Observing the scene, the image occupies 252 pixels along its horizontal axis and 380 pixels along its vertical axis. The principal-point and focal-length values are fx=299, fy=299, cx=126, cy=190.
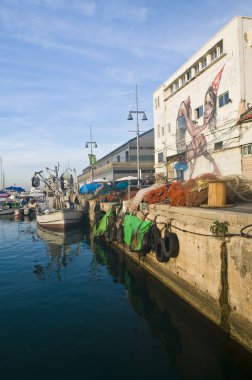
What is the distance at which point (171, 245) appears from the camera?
35.6ft

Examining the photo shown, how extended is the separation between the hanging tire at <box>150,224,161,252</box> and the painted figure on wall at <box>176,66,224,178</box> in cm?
1078

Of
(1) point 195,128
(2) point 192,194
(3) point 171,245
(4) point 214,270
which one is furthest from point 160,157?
(4) point 214,270

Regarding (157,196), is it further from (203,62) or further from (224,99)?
(203,62)

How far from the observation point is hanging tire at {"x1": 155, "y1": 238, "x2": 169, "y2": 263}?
11297 millimetres

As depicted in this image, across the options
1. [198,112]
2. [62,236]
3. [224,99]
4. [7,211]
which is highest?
[198,112]

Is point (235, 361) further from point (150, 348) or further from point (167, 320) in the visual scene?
point (167, 320)

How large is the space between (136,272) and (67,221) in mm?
15906

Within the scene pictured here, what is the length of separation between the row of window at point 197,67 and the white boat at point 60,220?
16183mm

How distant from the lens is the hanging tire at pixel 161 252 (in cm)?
1130

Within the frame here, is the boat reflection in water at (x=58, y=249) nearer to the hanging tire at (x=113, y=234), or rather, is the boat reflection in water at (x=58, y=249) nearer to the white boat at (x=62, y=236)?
the white boat at (x=62, y=236)

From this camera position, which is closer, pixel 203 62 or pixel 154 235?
pixel 154 235

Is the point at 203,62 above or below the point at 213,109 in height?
above

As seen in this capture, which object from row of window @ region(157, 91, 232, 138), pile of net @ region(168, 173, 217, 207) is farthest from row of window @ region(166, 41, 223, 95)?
pile of net @ region(168, 173, 217, 207)

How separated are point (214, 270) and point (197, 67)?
21.4 m
